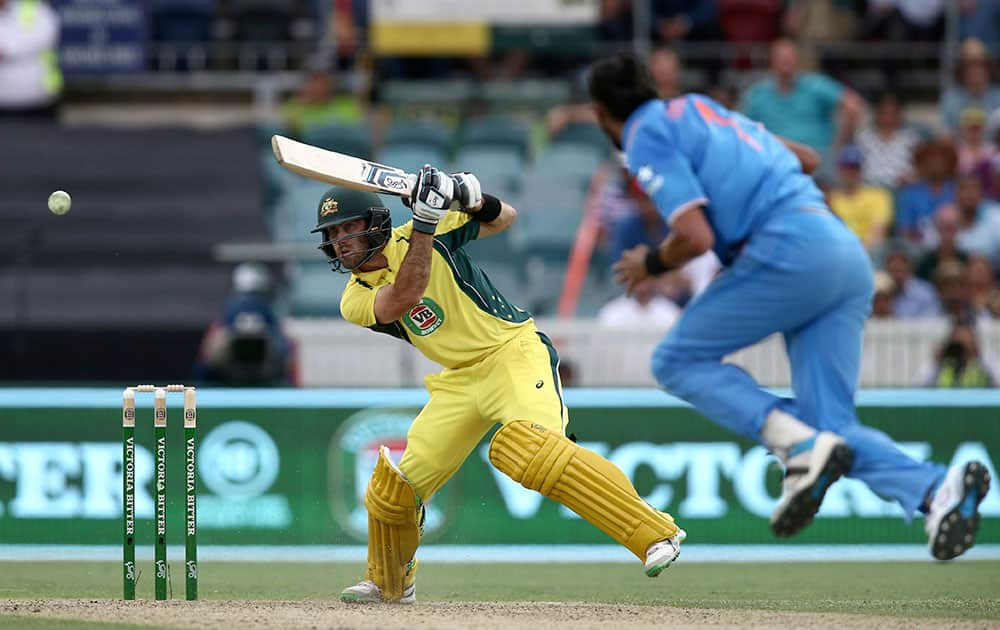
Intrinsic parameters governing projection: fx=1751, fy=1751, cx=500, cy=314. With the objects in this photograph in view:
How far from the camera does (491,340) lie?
8266 millimetres

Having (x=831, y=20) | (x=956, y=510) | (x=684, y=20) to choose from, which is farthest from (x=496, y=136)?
(x=956, y=510)

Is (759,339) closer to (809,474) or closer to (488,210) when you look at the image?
(809,474)

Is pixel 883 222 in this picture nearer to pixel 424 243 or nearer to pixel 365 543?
pixel 365 543

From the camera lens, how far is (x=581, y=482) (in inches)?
313

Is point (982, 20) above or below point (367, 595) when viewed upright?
above

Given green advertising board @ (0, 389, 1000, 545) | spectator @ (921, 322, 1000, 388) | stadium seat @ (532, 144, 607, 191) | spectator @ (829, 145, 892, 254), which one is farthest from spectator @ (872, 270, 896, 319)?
stadium seat @ (532, 144, 607, 191)

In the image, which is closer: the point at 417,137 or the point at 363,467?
the point at 363,467

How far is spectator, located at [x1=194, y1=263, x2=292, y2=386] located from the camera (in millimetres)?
12641

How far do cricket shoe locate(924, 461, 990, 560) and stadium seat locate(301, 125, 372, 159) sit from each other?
950cm

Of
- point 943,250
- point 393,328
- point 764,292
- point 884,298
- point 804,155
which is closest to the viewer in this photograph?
point 764,292

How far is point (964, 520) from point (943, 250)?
7388 mm

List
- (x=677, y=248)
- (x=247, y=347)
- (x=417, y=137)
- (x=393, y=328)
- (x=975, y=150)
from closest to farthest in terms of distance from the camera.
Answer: (x=677, y=248) → (x=393, y=328) → (x=247, y=347) → (x=975, y=150) → (x=417, y=137)

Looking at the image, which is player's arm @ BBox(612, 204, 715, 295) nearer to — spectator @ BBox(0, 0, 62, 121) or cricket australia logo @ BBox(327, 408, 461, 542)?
cricket australia logo @ BBox(327, 408, 461, 542)

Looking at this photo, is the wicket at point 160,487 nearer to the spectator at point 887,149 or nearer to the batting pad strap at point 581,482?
the batting pad strap at point 581,482
